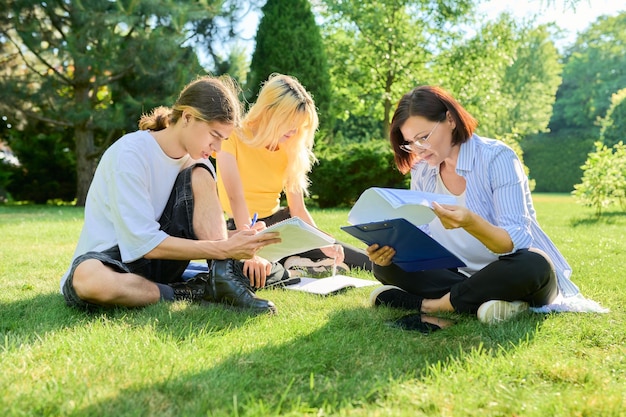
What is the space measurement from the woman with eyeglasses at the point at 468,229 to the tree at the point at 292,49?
10.6 m

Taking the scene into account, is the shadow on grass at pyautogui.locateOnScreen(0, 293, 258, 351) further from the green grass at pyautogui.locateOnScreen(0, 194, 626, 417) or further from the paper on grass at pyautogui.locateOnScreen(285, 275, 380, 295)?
the paper on grass at pyautogui.locateOnScreen(285, 275, 380, 295)

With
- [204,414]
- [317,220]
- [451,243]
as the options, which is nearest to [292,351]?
[204,414]

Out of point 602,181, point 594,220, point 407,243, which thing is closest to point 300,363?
point 407,243

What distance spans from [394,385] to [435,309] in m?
1.12

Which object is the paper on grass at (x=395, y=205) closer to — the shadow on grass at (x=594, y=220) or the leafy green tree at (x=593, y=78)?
the shadow on grass at (x=594, y=220)

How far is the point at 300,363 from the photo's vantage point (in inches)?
83.4

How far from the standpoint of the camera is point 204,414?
1651 mm

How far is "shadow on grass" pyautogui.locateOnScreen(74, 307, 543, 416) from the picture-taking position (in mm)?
1696

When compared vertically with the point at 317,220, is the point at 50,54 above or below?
above

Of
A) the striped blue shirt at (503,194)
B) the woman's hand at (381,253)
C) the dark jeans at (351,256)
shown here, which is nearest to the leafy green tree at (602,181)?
the dark jeans at (351,256)

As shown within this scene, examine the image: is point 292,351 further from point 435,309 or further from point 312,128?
point 312,128

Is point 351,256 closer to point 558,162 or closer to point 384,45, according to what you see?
point 384,45

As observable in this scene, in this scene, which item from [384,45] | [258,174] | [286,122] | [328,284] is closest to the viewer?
[328,284]

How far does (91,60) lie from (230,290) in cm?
1106
